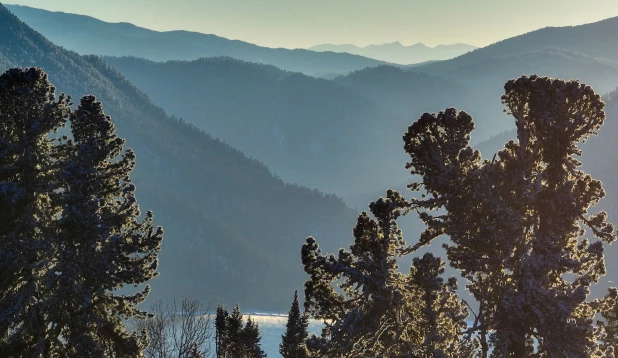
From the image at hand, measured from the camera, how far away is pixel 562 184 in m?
14.1

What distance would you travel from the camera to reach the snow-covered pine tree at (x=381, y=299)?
13328 mm

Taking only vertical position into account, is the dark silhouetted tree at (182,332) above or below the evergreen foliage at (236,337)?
below

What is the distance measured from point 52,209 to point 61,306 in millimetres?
3431

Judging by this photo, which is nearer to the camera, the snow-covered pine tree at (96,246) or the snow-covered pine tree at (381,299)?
the snow-covered pine tree at (381,299)

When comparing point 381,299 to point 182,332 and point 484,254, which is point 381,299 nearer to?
point 484,254

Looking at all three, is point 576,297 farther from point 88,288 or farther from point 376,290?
point 88,288

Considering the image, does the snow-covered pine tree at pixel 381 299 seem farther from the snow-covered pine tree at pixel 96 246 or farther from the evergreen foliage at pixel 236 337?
the evergreen foliage at pixel 236 337

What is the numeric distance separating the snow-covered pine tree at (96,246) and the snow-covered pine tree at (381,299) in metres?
7.20

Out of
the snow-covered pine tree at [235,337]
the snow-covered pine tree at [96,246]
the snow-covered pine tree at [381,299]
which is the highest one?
the snow-covered pine tree at [235,337]

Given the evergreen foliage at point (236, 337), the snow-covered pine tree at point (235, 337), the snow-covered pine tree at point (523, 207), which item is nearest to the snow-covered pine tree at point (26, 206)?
the snow-covered pine tree at point (523, 207)

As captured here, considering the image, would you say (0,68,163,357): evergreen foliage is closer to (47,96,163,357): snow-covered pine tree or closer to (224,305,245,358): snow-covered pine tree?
(47,96,163,357): snow-covered pine tree

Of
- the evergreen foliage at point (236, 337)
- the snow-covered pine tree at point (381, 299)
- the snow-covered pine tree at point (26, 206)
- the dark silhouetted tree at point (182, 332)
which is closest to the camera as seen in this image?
the snow-covered pine tree at point (381, 299)

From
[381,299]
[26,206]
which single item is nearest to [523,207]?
[381,299]

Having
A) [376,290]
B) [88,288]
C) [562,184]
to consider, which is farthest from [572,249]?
[88,288]
